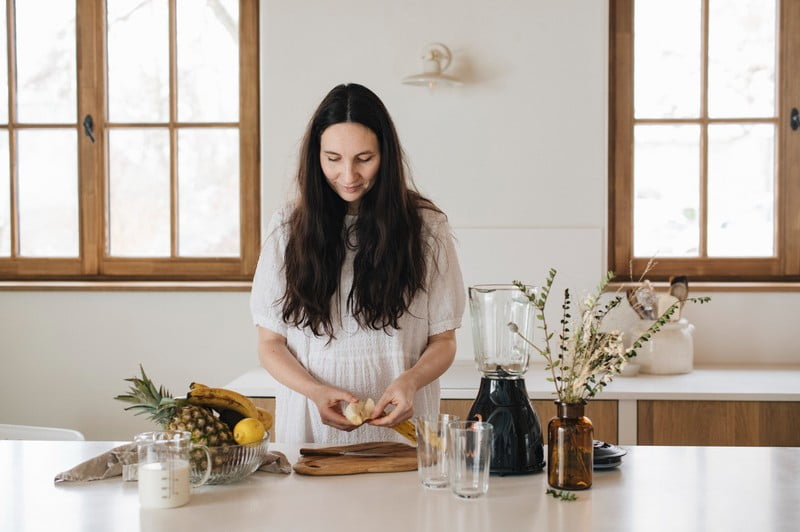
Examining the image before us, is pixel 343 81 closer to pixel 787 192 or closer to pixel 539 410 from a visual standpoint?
pixel 539 410

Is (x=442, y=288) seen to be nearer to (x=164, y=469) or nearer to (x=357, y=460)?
(x=357, y=460)

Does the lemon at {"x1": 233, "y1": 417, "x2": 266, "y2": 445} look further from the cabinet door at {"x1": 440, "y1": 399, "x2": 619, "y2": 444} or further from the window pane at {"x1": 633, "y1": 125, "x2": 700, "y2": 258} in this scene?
the window pane at {"x1": 633, "y1": 125, "x2": 700, "y2": 258}

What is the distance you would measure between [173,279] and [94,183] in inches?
19.1

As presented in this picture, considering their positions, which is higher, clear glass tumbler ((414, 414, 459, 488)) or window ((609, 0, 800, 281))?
window ((609, 0, 800, 281))

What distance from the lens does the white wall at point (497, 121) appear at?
323cm

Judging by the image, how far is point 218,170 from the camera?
3439 mm

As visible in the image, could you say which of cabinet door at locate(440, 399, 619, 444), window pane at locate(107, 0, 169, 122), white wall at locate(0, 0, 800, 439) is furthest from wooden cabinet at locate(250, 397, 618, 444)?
window pane at locate(107, 0, 169, 122)

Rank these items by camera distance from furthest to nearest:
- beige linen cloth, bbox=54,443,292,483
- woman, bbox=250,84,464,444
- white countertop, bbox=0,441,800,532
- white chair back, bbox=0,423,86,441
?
white chair back, bbox=0,423,86,441 → woman, bbox=250,84,464,444 → beige linen cloth, bbox=54,443,292,483 → white countertop, bbox=0,441,800,532

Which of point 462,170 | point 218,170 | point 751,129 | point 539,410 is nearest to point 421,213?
point 539,410

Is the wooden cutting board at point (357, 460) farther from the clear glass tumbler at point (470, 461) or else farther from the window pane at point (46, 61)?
the window pane at point (46, 61)

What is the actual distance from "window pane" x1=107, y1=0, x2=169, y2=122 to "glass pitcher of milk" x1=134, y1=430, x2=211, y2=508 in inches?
90.0

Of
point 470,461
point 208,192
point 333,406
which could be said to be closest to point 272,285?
point 333,406

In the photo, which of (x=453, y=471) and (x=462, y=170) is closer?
(x=453, y=471)

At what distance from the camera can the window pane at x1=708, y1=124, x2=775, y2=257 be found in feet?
11.0
